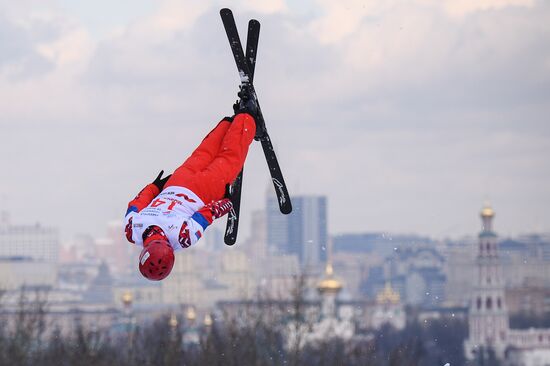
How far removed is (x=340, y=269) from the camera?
19838 centimetres

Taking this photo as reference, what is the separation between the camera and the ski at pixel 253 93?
37.1 feet

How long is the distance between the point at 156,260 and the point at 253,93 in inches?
51.9

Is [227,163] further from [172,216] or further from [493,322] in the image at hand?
[493,322]

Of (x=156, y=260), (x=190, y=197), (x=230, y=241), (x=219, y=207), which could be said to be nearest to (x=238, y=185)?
(x=230, y=241)

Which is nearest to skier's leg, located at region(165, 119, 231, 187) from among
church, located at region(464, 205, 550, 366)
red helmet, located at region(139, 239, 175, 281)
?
red helmet, located at region(139, 239, 175, 281)

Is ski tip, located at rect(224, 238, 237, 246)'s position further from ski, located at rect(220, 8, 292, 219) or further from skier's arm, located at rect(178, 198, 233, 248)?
skier's arm, located at rect(178, 198, 233, 248)

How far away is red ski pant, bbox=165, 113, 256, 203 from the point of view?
11.1 metres

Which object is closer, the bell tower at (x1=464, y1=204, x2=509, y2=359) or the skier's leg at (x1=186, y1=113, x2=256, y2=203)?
the skier's leg at (x1=186, y1=113, x2=256, y2=203)

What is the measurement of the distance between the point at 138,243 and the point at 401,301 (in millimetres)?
149963

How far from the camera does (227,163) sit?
11188mm

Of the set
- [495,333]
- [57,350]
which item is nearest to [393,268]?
[495,333]

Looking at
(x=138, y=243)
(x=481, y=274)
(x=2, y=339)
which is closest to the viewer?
(x=138, y=243)

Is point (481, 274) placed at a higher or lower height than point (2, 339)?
higher

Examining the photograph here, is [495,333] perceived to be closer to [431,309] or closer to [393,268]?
[431,309]
